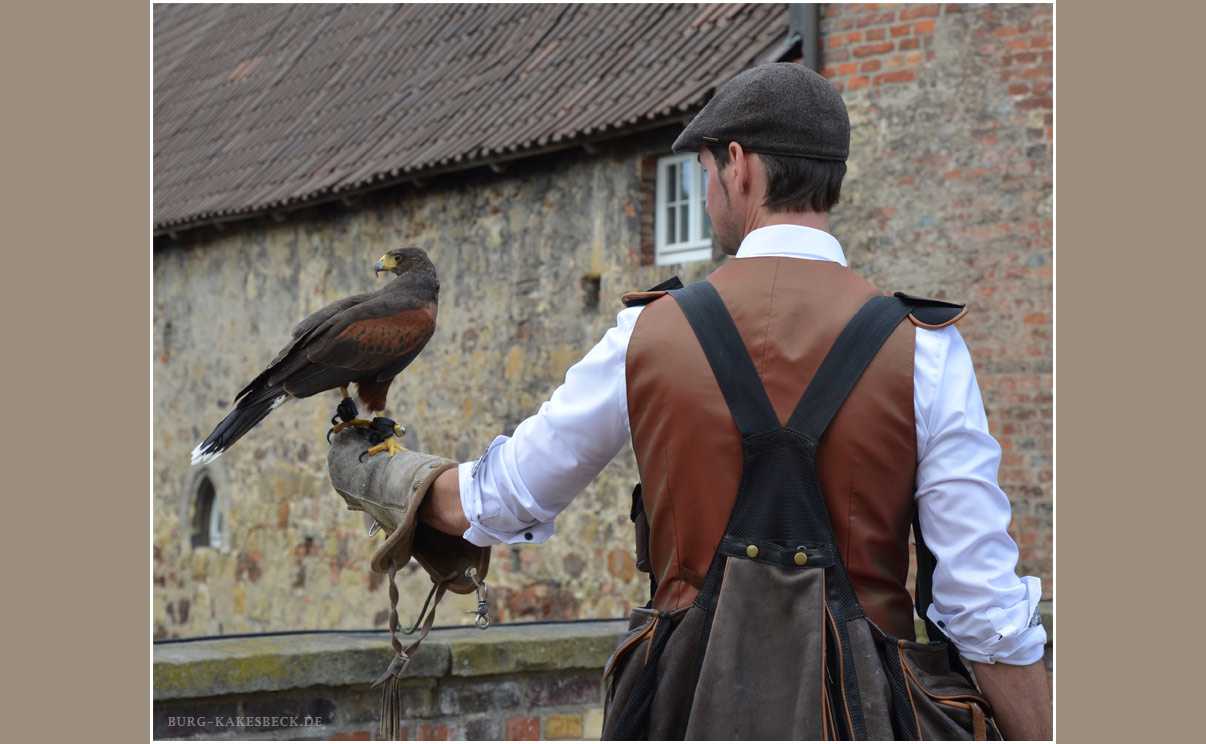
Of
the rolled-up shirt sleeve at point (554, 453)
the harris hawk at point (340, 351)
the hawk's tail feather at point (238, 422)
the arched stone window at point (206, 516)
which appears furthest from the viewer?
the arched stone window at point (206, 516)

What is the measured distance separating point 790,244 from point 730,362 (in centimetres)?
31

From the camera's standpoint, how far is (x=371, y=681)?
15.1ft

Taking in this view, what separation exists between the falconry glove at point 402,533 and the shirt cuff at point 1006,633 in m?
1.02

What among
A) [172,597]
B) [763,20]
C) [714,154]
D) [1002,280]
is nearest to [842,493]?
[714,154]

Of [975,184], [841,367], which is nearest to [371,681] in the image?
[841,367]

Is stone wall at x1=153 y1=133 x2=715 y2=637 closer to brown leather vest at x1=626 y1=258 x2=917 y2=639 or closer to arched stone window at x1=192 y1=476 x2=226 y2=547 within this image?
arched stone window at x1=192 y1=476 x2=226 y2=547

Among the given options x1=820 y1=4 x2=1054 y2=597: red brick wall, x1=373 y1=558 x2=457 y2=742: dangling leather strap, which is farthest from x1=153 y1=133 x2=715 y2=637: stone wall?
x1=373 y1=558 x2=457 y2=742: dangling leather strap

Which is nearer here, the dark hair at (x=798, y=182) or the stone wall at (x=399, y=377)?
the dark hair at (x=798, y=182)

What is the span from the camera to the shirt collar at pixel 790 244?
2588 millimetres

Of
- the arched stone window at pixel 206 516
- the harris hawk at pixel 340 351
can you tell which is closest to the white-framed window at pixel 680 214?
the harris hawk at pixel 340 351

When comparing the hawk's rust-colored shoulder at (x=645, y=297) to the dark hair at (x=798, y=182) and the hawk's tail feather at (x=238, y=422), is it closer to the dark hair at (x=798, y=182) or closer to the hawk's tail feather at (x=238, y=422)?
the dark hair at (x=798, y=182)

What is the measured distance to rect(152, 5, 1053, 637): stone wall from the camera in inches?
322

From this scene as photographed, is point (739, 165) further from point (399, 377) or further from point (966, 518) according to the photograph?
point (399, 377)

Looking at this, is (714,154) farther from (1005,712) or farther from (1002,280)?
(1002,280)
